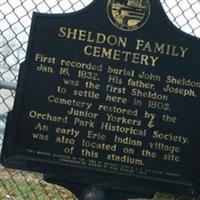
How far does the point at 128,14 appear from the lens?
4.75m

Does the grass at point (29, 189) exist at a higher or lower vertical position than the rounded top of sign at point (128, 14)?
lower

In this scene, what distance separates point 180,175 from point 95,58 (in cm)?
94

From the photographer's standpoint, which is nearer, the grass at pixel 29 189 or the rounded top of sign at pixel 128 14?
the rounded top of sign at pixel 128 14

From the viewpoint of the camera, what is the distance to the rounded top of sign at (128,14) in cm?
475

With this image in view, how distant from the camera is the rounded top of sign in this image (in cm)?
475

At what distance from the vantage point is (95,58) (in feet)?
15.7

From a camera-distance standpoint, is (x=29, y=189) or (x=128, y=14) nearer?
(x=128, y=14)

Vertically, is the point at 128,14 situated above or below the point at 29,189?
above

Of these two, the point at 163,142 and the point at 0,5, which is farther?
the point at 0,5

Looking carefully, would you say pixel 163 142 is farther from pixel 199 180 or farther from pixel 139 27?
pixel 139 27

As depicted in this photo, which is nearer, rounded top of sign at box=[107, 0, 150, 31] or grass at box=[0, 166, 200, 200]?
rounded top of sign at box=[107, 0, 150, 31]

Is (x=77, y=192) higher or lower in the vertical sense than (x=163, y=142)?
lower

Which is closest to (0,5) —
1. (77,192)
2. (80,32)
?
(80,32)

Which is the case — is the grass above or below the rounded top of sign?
below
